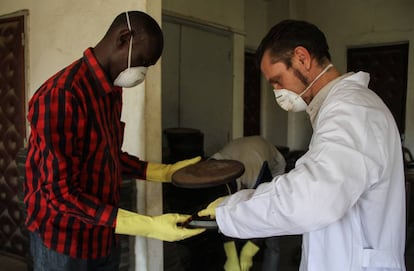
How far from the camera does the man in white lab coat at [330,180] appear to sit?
97 centimetres

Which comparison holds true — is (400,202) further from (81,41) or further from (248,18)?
(248,18)

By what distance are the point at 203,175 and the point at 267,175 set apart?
1.05 metres

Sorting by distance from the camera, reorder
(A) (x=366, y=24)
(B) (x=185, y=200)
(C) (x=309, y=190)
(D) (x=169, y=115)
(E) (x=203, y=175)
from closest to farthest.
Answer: (C) (x=309, y=190) → (E) (x=203, y=175) → (B) (x=185, y=200) → (D) (x=169, y=115) → (A) (x=366, y=24)

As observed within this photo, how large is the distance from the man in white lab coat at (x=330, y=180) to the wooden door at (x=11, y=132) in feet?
7.45

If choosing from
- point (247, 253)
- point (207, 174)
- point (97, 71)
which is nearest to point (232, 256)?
point (247, 253)

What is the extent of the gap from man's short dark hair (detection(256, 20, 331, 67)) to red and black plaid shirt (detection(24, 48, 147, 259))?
0.59 metres

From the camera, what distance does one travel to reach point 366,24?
5246mm

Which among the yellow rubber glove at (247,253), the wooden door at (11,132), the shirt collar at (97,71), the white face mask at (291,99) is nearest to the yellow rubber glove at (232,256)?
the yellow rubber glove at (247,253)

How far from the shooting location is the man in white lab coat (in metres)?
0.97

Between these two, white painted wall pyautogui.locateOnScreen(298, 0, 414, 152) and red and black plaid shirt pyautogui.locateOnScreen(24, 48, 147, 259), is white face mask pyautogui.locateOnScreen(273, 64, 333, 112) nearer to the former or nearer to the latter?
red and black plaid shirt pyautogui.locateOnScreen(24, 48, 147, 259)

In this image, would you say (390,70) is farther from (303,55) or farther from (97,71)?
(97,71)

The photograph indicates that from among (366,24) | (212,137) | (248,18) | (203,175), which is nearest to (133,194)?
(203,175)

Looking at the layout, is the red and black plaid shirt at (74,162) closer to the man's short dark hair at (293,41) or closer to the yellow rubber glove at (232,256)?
the man's short dark hair at (293,41)

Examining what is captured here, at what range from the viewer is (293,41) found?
121cm
